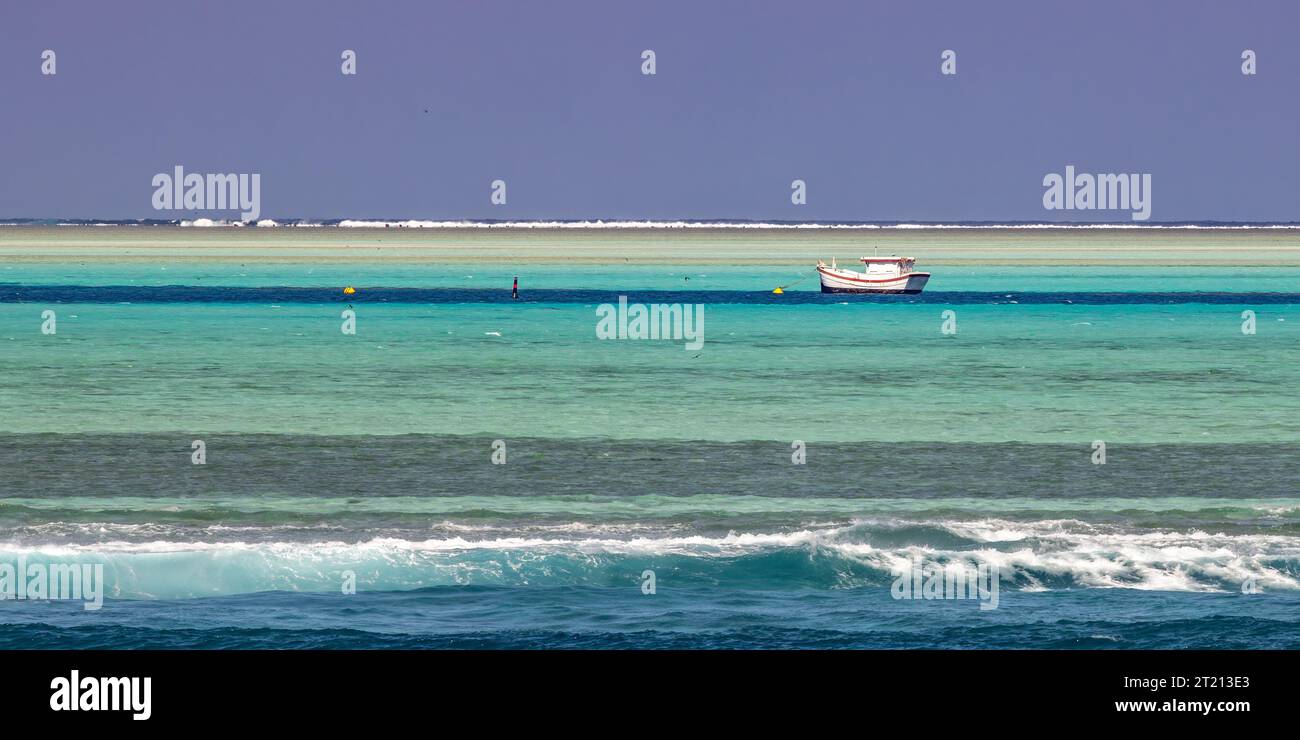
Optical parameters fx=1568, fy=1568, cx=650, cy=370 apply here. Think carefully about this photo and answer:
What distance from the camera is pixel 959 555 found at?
16938 millimetres

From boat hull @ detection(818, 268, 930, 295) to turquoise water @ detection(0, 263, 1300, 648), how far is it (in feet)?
136

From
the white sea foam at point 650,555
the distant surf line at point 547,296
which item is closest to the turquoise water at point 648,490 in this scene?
the white sea foam at point 650,555

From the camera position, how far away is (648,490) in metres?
21.7

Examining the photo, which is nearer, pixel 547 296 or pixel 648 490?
pixel 648 490

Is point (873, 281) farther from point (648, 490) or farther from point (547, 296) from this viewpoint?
point (648, 490)

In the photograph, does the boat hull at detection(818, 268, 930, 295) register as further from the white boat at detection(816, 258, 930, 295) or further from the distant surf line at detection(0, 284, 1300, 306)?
the distant surf line at detection(0, 284, 1300, 306)

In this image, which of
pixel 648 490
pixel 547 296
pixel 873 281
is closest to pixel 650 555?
pixel 648 490

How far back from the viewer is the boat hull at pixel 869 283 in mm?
91125

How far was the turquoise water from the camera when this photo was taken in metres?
14.0

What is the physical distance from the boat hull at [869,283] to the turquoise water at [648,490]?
41.5m

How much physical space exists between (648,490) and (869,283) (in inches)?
2807

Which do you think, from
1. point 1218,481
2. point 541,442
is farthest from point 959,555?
point 541,442

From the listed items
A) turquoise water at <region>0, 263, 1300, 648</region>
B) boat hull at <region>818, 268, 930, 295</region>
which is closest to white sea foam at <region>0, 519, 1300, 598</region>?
turquoise water at <region>0, 263, 1300, 648</region>
